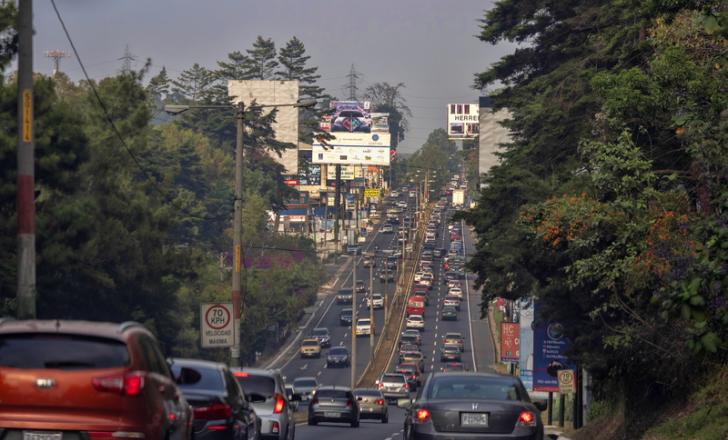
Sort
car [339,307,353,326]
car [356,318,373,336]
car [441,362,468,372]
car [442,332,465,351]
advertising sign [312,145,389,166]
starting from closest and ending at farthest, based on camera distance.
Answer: car [441,362,468,372]
car [442,332,465,351]
car [356,318,373,336]
car [339,307,353,326]
advertising sign [312,145,389,166]

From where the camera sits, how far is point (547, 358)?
3881 cm

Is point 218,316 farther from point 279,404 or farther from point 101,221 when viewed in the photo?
point 101,221

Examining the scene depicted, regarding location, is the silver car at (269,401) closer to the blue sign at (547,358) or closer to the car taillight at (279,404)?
the car taillight at (279,404)

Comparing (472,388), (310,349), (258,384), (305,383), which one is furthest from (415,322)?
(472,388)

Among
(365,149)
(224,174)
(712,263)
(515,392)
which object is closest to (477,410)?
(515,392)

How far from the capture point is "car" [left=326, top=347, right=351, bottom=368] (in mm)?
93312

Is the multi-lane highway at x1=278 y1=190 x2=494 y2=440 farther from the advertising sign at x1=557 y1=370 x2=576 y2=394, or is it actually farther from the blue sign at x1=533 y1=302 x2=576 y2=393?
the advertising sign at x1=557 y1=370 x2=576 y2=394

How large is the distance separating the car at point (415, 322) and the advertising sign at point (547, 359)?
70.2 meters

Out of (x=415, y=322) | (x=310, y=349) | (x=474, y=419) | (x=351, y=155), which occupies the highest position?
(x=351, y=155)

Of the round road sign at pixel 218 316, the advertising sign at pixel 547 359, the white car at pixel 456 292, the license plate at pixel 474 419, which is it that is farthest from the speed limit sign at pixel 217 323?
the white car at pixel 456 292

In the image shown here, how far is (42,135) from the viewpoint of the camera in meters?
46.4

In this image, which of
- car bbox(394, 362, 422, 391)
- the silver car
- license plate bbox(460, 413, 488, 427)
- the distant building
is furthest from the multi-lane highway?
license plate bbox(460, 413, 488, 427)

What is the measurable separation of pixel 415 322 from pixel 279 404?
88.4 meters

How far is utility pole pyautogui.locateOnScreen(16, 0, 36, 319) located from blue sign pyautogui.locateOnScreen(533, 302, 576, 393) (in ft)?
71.7
